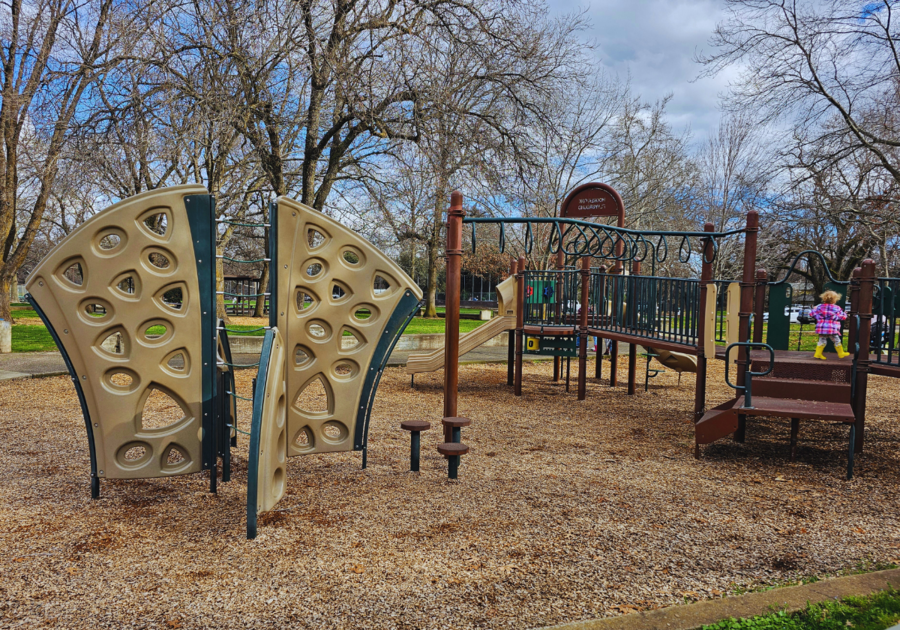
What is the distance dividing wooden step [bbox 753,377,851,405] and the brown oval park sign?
4.33 metres

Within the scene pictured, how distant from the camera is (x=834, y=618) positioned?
2684 mm

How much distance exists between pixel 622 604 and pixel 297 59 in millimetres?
11060

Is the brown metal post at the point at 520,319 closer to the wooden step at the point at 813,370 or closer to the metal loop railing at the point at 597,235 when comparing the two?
the metal loop railing at the point at 597,235

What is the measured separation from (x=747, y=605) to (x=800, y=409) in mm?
3038

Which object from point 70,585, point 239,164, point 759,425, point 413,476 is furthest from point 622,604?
point 239,164

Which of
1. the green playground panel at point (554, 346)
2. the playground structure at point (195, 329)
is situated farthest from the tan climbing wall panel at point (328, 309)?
the green playground panel at point (554, 346)

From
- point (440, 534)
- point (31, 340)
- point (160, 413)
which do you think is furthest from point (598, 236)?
point (31, 340)

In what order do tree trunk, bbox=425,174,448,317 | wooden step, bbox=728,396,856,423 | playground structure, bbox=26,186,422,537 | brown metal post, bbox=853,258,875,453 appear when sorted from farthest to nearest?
tree trunk, bbox=425,174,448,317 → brown metal post, bbox=853,258,875,453 → wooden step, bbox=728,396,856,423 → playground structure, bbox=26,186,422,537

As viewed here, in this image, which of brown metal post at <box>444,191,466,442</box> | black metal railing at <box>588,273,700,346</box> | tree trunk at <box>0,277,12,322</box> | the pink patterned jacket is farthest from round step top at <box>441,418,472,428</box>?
tree trunk at <box>0,277,12,322</box>

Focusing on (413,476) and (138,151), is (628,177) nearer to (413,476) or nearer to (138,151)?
(138,151)

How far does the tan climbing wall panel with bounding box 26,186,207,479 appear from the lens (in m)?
3.80

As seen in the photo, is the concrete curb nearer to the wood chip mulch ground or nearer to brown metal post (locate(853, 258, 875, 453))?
the wood chip mulch ground

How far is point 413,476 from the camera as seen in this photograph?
489 cm

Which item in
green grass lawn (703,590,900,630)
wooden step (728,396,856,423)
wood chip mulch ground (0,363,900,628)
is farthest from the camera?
wooden step (728,396,856,423)
